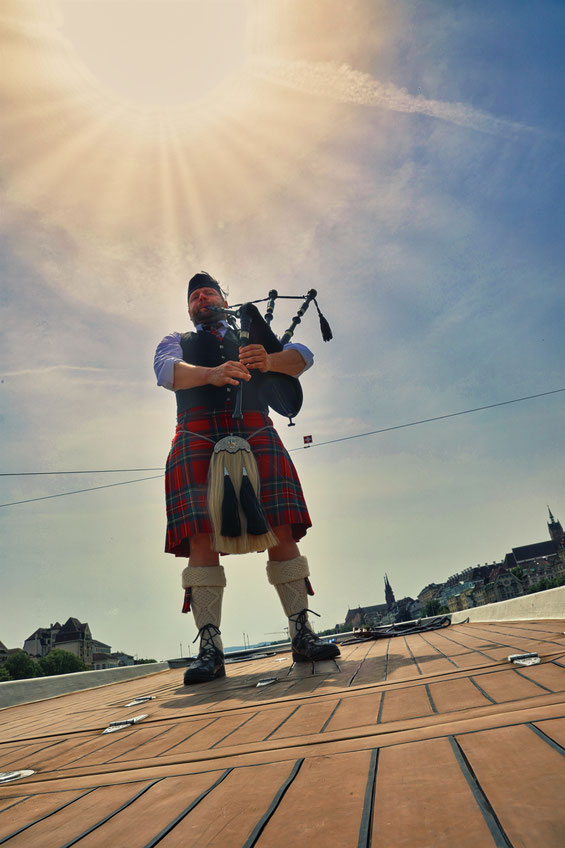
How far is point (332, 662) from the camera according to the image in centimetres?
261

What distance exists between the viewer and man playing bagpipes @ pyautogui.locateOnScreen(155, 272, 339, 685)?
9.27 ft

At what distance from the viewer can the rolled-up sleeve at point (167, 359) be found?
310cm

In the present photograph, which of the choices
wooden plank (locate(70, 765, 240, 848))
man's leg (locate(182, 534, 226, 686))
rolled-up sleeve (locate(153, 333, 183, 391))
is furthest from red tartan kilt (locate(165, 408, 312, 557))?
wooden plank (locate(70, 765, 240, 848))

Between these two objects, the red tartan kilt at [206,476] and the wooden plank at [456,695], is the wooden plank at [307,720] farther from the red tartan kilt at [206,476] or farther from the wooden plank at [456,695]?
the red tartan kilt at [206,476]

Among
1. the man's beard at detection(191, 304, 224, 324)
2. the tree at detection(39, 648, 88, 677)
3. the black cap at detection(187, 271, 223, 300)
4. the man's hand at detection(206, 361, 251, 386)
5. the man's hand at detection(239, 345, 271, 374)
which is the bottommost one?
the tree at detection(39, 648, 88, 677)

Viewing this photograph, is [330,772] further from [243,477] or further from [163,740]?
[243,477]

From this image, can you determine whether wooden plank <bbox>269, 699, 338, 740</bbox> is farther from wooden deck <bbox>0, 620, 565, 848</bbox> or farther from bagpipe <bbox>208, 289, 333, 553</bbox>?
bagpipe <bbox>208, 289, 333, 553</bbox>

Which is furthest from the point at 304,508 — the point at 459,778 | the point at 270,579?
the point at 459,778

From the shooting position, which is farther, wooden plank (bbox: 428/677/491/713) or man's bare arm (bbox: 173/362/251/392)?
man's bare arm (bbox: 173/362/251/392)

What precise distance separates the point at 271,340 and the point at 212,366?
44 cm

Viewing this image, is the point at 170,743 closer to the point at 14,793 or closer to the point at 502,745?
the point at 14,793

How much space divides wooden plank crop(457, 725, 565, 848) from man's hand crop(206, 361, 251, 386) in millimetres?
2308

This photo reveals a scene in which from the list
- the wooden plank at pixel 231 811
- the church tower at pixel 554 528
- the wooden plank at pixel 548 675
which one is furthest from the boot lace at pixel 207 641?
the church tower at pixel 554 528

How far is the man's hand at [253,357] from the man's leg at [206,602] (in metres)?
1.10
